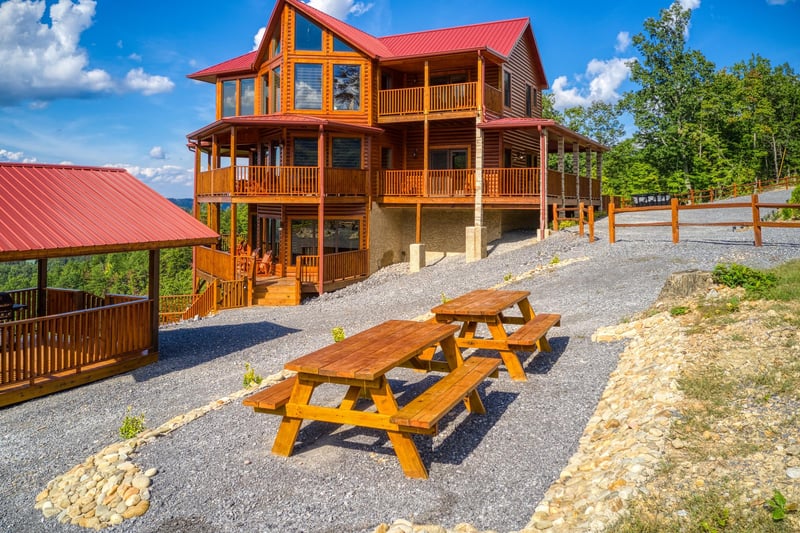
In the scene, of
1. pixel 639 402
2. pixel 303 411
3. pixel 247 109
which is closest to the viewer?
pixel 303 411

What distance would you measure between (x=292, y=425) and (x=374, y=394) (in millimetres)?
977

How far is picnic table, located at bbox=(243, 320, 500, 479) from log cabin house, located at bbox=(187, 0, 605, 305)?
44.4ft

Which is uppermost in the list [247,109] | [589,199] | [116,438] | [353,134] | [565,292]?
[247,109]

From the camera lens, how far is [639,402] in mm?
6359

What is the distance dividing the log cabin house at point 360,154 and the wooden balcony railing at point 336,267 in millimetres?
66

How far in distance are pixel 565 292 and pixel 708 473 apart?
30.0ft

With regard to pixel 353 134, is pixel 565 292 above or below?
below

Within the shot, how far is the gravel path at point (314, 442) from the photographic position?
501 cm

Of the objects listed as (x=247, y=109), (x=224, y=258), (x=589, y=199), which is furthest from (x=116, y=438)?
(x=589, y=199)

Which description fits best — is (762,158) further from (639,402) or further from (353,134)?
(639,402)

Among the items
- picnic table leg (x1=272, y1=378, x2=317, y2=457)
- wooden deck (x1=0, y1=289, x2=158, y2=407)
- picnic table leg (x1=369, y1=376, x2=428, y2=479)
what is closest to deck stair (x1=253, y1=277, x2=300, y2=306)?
wooden deck (x1=0, y1=289, x2=158, y2=407)

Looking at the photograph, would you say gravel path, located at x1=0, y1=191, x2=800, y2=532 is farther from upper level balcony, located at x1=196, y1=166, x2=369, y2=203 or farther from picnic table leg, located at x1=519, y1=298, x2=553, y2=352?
upper level balcony, located at x1=196, y1=166, x2=369, y2=203

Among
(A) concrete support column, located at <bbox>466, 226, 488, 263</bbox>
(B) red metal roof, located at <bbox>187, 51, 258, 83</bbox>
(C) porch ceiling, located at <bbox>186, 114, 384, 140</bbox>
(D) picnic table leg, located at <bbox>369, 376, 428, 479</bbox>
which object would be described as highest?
(B) red metal roof, located at <bbox>187, 51, 258, 83</bbox>

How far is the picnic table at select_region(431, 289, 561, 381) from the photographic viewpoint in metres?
7.86
